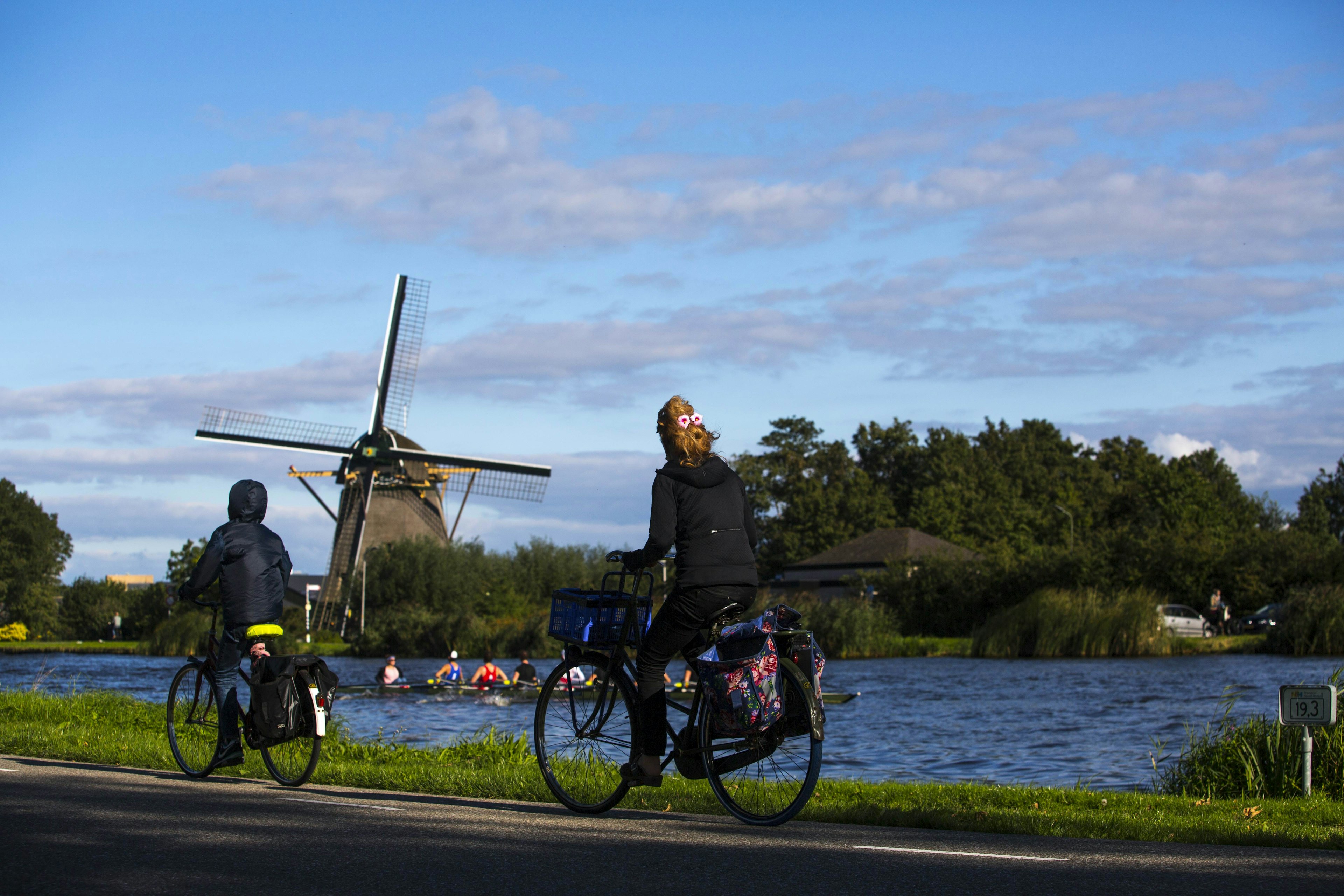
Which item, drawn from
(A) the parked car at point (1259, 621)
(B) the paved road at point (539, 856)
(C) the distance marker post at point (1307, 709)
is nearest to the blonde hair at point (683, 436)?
(B) the paved road at point (539, 856)

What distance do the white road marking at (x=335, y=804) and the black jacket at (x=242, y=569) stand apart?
1.30 m

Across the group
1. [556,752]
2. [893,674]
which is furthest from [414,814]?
[893,674]

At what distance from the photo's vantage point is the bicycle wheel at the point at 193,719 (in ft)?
26.6

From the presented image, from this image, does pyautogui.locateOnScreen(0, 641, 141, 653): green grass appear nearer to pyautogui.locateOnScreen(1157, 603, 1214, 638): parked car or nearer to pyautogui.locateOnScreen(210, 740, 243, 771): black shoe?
pyautogui.locateOnScreen(1157, 603, 1214, 638): parked car

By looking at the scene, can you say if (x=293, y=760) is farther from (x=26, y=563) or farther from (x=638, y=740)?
(x=26, y=563)

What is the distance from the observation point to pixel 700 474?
603 centimetres

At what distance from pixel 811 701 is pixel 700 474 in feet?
3.74

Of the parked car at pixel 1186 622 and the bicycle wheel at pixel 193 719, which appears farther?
the parked car at pixel 1186 622

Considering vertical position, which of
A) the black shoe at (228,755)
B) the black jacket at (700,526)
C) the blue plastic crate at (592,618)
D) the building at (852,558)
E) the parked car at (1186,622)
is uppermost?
the building at (852,558)

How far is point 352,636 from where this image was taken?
212ft

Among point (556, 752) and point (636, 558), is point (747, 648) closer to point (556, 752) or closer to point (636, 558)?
point (636, 558)

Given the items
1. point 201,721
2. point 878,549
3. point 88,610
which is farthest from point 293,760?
point 88,610

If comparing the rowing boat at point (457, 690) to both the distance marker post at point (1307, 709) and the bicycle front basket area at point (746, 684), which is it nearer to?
the distance marker post at point (1307, 709)

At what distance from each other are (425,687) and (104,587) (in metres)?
77.0
